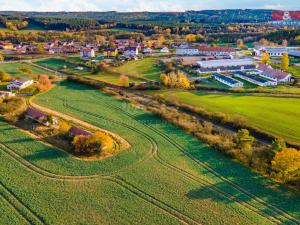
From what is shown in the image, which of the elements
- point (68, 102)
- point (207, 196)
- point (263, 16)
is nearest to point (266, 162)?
point (207, 196)

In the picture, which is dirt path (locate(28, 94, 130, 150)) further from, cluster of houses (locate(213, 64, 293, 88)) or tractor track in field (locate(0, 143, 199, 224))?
cluster of houses (locate(213, 64, 293, 88))

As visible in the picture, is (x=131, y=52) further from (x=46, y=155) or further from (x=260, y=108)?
(x=46, y=155)

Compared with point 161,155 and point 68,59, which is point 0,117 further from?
point 68,59

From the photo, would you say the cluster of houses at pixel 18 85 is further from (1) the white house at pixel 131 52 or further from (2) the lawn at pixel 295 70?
(2) the lawn at pixel 295 70

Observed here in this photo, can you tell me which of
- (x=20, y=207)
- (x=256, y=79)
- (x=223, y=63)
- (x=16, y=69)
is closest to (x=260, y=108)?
(x=256, y=79)

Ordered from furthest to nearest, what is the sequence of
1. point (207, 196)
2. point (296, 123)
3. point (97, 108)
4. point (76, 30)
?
point (76, 30) → point (97, 108) → point (296, 123) → point (207, 196)

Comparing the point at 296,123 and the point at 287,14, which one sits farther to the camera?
the point at 287,14
